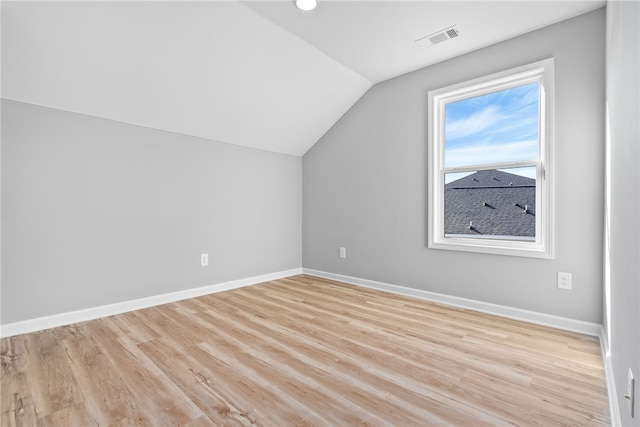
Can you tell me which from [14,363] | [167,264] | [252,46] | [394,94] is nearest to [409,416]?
[14,363]

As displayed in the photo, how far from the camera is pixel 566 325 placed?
231 cm

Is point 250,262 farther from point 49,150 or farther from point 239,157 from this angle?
point 49,150

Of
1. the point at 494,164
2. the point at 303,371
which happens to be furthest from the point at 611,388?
the point at 494,164

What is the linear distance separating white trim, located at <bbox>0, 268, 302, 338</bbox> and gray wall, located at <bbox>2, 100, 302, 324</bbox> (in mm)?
53

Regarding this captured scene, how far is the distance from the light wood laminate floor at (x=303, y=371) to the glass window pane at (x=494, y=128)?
1435 mm

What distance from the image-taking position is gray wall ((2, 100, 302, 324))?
7.39ft

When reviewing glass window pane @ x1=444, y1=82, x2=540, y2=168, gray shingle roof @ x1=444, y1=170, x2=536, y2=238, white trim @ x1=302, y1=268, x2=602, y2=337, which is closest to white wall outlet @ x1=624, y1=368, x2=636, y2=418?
white trim @ x1=302, y1=268, x2=602, y2=337

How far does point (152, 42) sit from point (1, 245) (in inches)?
71.1

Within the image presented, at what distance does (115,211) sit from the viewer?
2.70 m

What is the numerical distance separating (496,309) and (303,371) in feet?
6.08

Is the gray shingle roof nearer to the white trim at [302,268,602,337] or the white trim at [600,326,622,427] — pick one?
the white trim at [302,268,602,337]

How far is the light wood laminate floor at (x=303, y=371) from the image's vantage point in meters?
1.37

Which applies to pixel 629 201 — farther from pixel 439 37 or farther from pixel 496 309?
pixel 439 37

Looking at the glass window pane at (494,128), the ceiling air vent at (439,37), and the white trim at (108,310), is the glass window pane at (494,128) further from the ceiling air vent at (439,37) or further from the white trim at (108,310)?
the white trim at (108,310)
